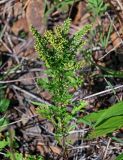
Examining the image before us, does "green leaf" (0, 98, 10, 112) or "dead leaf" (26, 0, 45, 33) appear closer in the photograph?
"green leaf" (0, 98, 10, 112)

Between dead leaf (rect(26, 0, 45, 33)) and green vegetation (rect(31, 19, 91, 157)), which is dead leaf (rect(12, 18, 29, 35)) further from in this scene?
green vegetation (rect(31, 19, 91, 157))

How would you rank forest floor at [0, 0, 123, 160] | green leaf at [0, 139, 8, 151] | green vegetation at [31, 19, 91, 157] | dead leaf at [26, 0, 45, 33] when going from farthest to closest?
dead leaf at [26, 0, 45, 33] → forest floor at [0, 0, 123, 160] → green leaf at [0, 139, 8, 151] → green vegetation at [31, 19, 91, 157]

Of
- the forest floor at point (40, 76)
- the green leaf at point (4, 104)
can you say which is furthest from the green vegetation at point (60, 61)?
the green leaf at point (4, 104)

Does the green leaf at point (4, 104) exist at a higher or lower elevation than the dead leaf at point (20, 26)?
lower

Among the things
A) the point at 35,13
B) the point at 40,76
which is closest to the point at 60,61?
the point at 40,76

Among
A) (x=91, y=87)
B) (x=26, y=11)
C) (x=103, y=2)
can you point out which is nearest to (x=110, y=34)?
(x=103, y=2)

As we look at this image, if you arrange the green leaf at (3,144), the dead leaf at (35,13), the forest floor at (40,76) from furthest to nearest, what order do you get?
the dead leaf at (35,13), the forest floor at (40,76), the green leaf at (3,144)

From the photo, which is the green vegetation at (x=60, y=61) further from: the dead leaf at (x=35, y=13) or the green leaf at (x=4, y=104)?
the dead leaf at (x=35, y=13)

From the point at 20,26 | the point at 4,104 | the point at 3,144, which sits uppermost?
the point at 20,26

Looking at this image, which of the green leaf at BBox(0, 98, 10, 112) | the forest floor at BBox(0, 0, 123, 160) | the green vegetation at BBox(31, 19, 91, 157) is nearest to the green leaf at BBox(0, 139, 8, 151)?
the forest floor at BBox(0, 0, 123, 160)

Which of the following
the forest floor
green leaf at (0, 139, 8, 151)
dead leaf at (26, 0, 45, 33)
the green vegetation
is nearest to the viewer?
the green vegetation

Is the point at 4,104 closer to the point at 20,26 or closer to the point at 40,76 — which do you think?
the point at 40,76

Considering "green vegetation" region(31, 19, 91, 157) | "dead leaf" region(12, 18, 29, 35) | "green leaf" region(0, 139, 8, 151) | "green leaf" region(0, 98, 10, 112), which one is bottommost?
"green leaf" region(0, 139, 8, 151)
